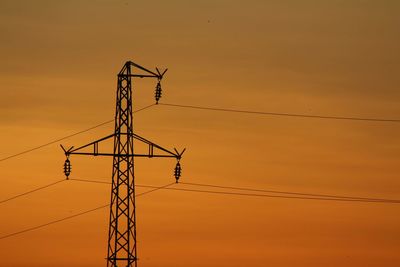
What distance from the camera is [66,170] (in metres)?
115

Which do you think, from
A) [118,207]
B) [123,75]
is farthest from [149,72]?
[118,207]

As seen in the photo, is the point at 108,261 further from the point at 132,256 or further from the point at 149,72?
the point at 149,72

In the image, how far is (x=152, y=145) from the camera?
11188cm

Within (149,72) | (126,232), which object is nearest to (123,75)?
(149,72)

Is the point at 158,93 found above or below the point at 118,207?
above

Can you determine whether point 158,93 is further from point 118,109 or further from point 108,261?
point 108,261

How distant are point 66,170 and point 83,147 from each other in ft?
11.7

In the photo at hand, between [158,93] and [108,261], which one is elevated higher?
[158,93]

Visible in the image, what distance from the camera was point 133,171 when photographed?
11194cm

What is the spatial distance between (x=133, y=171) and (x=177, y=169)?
6187mm

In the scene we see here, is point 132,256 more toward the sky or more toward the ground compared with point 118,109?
more toward the ground

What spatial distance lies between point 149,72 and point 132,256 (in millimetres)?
11798

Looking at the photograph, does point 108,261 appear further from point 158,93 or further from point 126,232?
point 158,93

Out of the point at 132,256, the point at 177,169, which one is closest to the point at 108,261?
the point at 132,256
